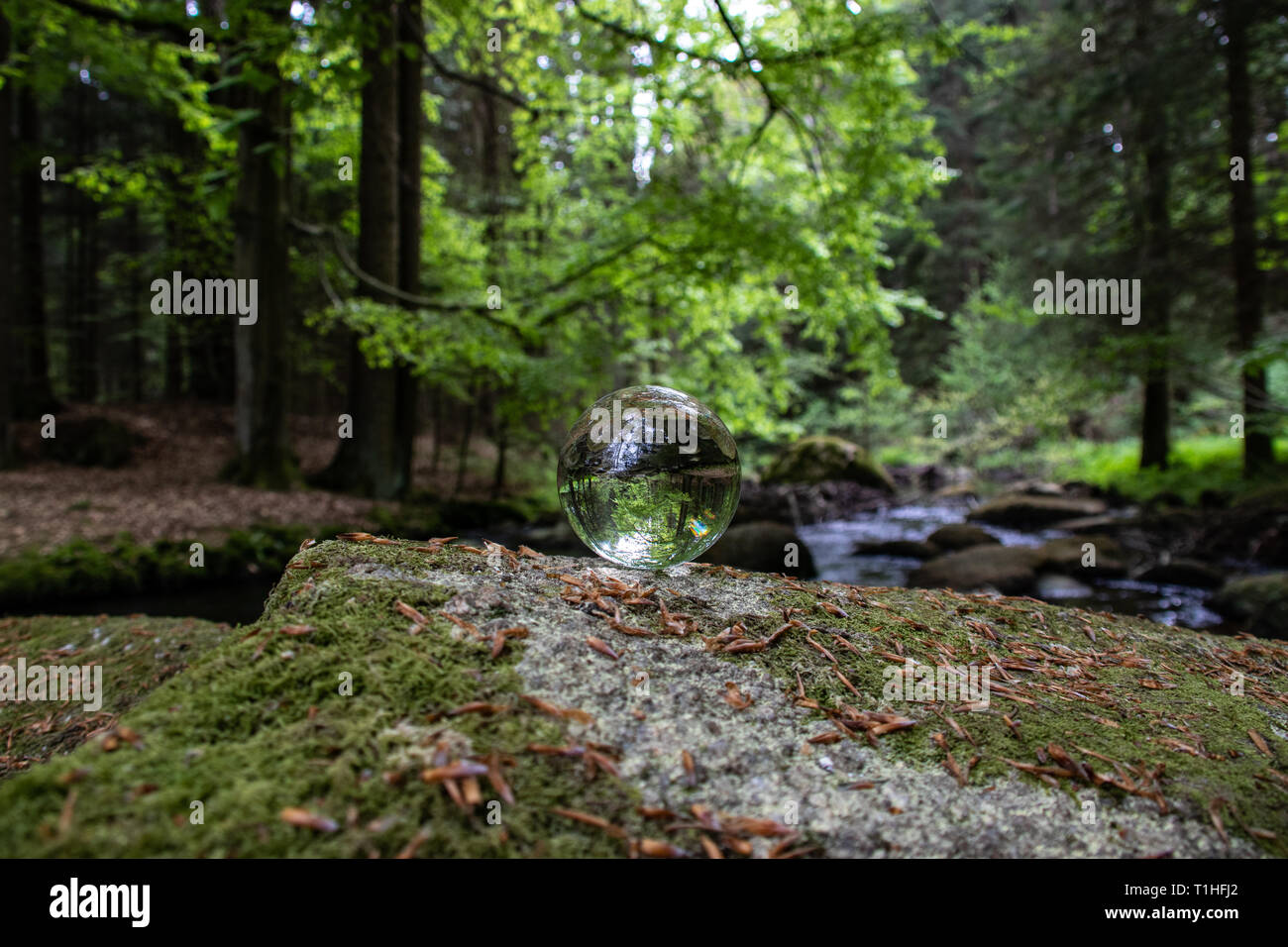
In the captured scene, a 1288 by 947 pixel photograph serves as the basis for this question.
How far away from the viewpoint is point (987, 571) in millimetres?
8180

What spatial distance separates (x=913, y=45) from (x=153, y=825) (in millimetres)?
9225

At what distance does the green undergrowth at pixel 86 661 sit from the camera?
2.70m

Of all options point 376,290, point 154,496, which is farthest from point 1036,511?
point 154,496

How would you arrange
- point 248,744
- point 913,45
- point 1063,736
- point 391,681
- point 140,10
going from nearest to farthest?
point 248,744
point 391,681
point 1063,736
point 140,10
point 913,45

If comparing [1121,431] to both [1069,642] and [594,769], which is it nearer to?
[1069,642]

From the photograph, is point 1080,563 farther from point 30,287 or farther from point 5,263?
point 30,287

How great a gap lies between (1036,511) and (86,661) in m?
14.3

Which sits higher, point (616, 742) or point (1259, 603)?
point (616, 742)

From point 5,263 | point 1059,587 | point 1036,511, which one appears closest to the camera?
point 1059,587

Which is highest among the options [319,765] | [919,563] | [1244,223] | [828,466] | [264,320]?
[1244,223]

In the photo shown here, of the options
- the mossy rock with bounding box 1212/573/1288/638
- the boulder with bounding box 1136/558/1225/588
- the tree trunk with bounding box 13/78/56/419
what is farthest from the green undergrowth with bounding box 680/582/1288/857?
the tree trunk with bounding box 13/78/56/419

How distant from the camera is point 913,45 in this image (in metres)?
7.44

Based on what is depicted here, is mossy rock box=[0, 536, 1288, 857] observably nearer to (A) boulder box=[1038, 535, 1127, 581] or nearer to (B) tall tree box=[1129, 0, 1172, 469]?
(A) boulder box=[1038, 535, 1127, 581]
